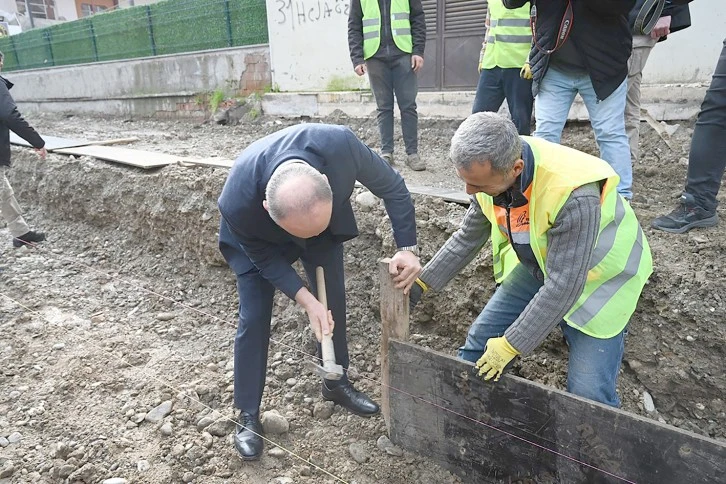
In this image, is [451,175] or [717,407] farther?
A: [451,175]

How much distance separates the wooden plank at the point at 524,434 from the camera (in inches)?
68.7

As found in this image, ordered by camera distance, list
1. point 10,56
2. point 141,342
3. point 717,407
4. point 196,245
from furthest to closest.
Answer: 1. point 10,56
2. point 196,245
3. point 141,342
4. point 717,407

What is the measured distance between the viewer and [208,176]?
4477mm

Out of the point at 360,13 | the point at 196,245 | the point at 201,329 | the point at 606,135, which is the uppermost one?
the point at 360,13

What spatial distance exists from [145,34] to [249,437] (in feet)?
40.3

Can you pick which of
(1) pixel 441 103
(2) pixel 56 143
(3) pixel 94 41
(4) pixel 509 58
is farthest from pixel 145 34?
(4) pixel 509 58

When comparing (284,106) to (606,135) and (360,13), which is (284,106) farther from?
(606,135)

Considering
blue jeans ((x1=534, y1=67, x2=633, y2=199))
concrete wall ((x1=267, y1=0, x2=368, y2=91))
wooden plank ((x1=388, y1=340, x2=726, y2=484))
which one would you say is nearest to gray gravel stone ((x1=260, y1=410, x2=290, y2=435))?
wooden plank ((x1=388, y1=340, x2=726, y2=484))

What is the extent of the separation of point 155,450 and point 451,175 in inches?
124

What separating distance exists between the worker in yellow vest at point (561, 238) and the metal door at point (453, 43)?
530 centimetres

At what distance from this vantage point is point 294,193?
175 cm

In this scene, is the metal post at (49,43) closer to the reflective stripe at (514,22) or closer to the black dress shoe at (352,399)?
the reflective stripe at (514,22)

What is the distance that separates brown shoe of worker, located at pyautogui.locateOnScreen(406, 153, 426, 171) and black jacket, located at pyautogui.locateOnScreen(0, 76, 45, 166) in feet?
11.5

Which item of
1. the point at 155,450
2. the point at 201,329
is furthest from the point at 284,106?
the point at 155,450
